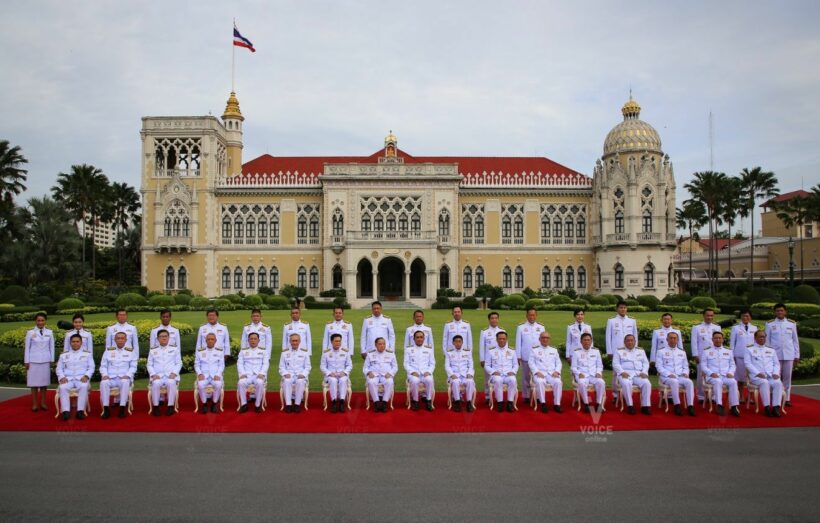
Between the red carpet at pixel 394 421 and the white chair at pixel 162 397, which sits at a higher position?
the white chair at pixel 162 397

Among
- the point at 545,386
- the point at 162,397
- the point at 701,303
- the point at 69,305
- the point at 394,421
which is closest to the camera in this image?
the point at 394,421

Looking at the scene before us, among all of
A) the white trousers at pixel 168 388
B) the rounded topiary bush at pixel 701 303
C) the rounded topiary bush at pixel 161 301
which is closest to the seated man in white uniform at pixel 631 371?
the white trousers at pixel 168 388

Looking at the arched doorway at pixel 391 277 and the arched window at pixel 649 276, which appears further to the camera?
the arched doorway at pixel 391 277

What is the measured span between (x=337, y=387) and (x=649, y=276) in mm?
41186

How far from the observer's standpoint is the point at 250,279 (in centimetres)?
4978

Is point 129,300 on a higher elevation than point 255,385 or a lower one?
higher

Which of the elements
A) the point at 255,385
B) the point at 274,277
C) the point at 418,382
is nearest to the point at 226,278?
the point at 274,277

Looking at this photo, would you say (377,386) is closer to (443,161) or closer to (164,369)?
(164,369)

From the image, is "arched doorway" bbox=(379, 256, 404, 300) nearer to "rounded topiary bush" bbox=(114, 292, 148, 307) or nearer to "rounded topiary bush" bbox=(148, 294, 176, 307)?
"rounded topiary bush" bbox=(148, 294, 176, 307)

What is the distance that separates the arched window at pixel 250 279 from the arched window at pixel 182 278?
4.82m

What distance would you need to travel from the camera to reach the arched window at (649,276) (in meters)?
46.8

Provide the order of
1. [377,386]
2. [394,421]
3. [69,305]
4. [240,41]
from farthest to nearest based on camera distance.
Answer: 1. [240,41]
2. [69,305]
3. [377,386]
4. [394,421]

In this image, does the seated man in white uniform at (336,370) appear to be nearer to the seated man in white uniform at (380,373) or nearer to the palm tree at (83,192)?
the seated man in white uniform at (380,373)

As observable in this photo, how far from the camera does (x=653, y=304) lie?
3850cm
